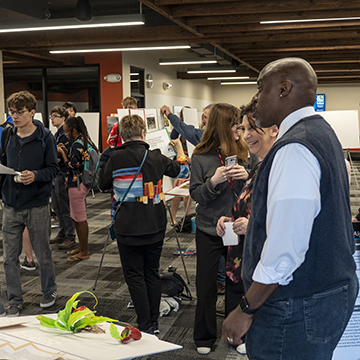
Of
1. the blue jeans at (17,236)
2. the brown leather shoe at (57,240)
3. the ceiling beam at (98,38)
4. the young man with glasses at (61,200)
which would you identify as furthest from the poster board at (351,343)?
the ceiling beam at (98,38)

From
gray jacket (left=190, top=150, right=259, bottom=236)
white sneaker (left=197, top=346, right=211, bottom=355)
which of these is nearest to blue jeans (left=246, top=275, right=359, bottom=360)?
gray jacket (left=190, top=150, right=259, bottom=236)

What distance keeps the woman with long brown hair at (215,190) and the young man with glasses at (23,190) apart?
4.44ft

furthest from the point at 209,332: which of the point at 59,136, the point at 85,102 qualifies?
the point at 85,102

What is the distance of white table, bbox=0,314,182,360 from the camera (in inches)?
42.8

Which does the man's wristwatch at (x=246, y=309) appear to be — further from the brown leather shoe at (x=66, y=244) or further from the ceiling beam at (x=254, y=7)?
the ceiling beam at (x=254, y=7)

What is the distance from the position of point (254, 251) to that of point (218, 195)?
4.32 feet

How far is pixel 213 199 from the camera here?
8.46 ft

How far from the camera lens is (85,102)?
34.8ft

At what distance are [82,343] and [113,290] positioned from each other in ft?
9.29

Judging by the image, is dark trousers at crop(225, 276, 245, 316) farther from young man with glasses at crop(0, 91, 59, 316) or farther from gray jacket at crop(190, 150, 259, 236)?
young man with glasses at crop(0, 91, 59, 316)

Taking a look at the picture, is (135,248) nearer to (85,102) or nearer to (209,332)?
(209,332)

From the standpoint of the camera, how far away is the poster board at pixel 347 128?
34.9ft

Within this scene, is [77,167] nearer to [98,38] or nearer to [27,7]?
[98,38]

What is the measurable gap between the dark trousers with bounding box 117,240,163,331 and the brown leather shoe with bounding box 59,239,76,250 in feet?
8.06
